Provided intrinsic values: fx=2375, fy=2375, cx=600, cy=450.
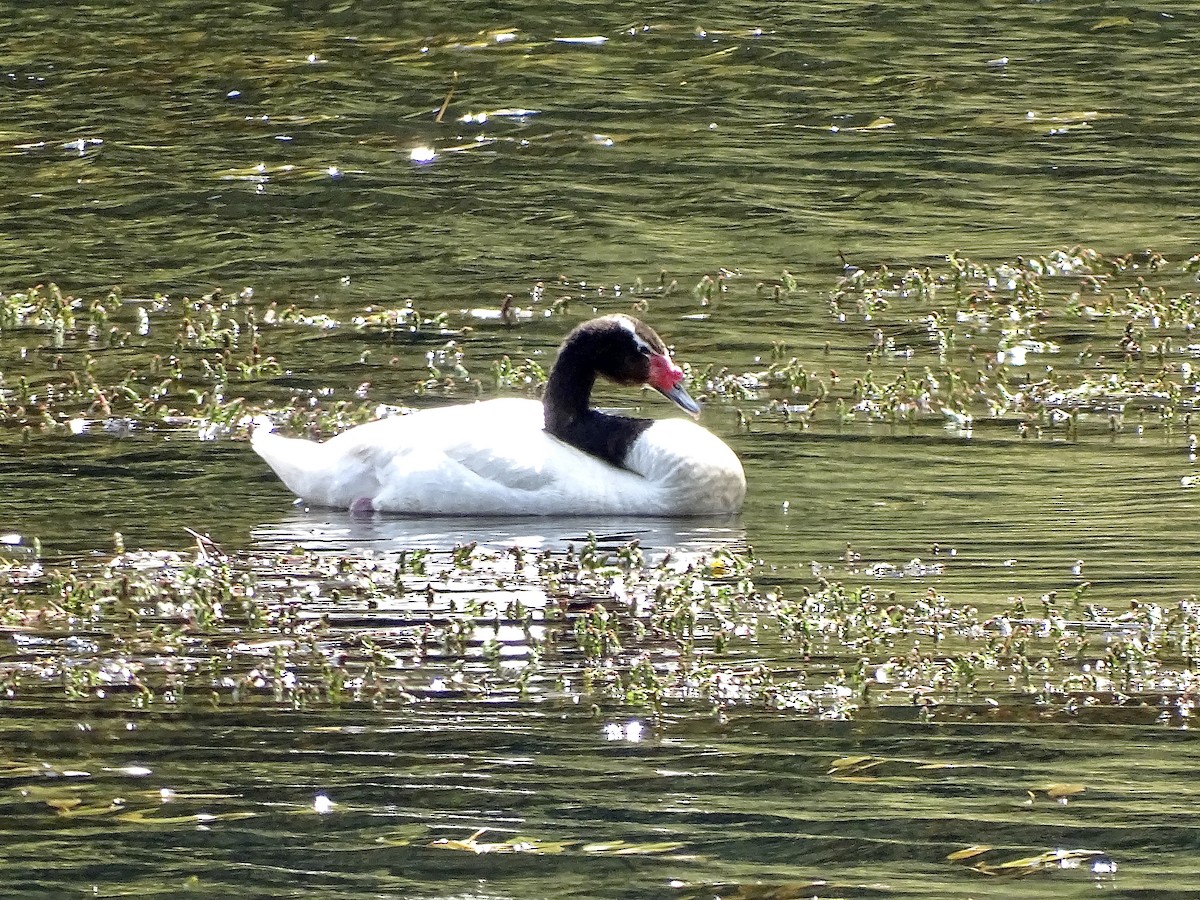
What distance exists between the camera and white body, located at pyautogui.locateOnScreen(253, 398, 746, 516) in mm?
10664

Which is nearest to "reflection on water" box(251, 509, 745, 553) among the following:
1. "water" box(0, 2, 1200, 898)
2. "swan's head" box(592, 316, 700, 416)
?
"water" box(0, 2, 1200, 898)

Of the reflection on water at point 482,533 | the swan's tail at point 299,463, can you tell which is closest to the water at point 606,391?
the reflection on water at point 482,533

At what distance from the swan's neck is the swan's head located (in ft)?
0.40

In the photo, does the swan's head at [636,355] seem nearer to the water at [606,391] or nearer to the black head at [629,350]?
the black head at [629,350]

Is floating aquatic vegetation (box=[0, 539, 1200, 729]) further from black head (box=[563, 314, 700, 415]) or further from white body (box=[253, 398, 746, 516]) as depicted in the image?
black head (box=[563, 314, 700, 415])

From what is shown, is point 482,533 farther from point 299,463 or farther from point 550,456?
point 299,463

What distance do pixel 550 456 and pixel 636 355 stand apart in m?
0.73

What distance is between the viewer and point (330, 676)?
803cm

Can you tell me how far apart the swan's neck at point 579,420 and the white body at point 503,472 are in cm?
7

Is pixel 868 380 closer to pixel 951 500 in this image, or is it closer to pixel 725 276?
pixel 951 500

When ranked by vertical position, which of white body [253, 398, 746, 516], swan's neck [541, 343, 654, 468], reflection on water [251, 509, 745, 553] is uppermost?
swan's neck [541, 343, 654, 468]

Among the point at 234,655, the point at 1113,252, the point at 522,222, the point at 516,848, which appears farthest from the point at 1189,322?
the point at 516,848

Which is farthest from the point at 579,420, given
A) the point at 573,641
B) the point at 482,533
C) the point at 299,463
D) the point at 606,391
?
the point at 573,641

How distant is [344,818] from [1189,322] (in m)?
7.86
